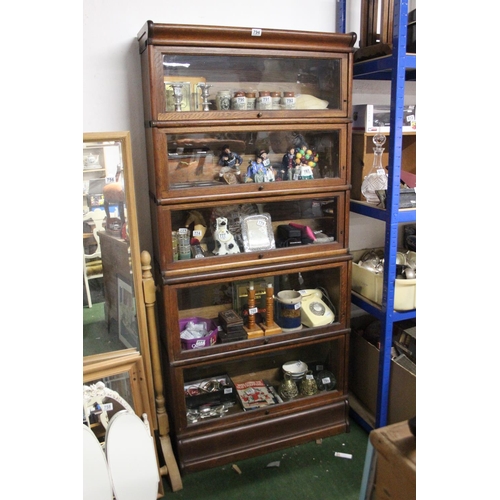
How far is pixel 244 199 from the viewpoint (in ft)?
5.95

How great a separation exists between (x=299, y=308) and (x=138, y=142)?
1009mm

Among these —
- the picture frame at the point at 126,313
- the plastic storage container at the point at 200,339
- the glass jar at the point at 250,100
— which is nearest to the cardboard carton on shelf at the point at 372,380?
the plastic storage container at the point at 200,339

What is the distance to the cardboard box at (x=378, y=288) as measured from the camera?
6.31 feet

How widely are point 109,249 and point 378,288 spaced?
1159mm

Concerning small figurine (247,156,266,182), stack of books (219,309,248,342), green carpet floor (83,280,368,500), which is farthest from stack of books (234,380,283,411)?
small figurine (247,156,266,182)

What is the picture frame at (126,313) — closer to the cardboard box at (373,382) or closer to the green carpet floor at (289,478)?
the green carpet floor at (289,478)

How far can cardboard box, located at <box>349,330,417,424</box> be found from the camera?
6.25 feet

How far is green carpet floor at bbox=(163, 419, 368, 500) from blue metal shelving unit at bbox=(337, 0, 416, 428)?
0.26m

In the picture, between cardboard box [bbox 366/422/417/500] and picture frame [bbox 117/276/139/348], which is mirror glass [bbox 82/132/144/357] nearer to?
picture frame [bbox 117/276/139/348]

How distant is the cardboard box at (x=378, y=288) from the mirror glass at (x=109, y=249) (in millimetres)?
1006

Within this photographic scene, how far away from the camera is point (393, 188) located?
1.79 metres
